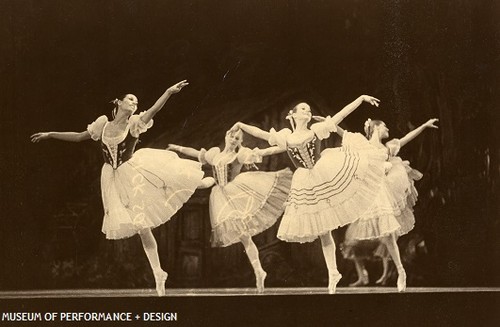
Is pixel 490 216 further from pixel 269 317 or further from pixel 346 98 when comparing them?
pixel 269 317

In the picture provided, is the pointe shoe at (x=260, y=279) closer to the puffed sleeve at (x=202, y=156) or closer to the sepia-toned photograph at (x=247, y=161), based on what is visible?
the sepia-toned photograph at (x=247, y=161)

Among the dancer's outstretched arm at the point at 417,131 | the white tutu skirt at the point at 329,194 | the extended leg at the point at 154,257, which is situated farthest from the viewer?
the dancer's outstretched arm at the point at 417,131

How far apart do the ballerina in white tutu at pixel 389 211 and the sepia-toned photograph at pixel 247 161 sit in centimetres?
1

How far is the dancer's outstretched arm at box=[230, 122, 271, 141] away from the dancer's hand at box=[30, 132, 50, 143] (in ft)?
4.14

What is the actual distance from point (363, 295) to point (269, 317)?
0.65 m

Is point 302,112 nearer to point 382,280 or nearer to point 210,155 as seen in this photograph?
point 210,155

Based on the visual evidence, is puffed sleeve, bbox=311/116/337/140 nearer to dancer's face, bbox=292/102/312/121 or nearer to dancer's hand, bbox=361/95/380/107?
dancer's face, bbox=292/102/312/121

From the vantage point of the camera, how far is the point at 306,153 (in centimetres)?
519

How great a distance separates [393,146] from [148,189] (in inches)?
66.1

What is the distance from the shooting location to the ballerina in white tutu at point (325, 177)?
511 centimetres

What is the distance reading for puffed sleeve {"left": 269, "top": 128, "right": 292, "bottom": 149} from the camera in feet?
17.1

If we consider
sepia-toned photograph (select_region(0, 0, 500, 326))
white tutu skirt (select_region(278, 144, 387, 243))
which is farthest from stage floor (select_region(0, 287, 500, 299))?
white tutu skirt (select_region(278, 144, 387, 243))

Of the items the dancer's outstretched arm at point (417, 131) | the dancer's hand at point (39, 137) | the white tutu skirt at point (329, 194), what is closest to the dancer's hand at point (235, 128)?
the white tutu skirt at point (329, 194)

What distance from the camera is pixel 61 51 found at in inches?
209
